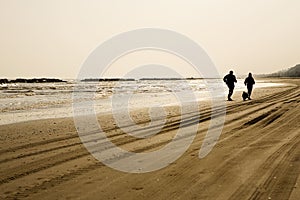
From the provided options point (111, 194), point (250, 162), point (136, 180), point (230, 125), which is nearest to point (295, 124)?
point (230, 125)

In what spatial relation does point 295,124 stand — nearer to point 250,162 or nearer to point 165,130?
point 165,130

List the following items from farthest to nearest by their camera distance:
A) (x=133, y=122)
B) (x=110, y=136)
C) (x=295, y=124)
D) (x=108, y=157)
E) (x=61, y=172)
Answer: (x=133, y=122)
(x=295, y=124)
(x=110, y=136)
(x=108, y=157)
(x=61, y=172)

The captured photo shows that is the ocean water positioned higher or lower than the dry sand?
higher

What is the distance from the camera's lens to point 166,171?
6.81 meters

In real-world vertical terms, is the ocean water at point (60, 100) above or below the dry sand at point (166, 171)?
above

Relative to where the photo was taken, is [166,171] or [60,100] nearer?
[166,171]

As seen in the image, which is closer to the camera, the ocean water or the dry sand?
the dry sand

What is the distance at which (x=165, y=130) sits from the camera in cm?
1201

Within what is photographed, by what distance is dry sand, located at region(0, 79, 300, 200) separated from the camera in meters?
5.63

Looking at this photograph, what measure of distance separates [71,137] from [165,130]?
2773mm

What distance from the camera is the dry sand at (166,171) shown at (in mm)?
5633

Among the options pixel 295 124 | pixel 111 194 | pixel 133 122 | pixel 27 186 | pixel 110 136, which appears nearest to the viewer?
pixel 111 194

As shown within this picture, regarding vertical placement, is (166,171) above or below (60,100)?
below

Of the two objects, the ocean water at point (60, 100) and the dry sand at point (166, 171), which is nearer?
the dry sand at point (166, 171)
